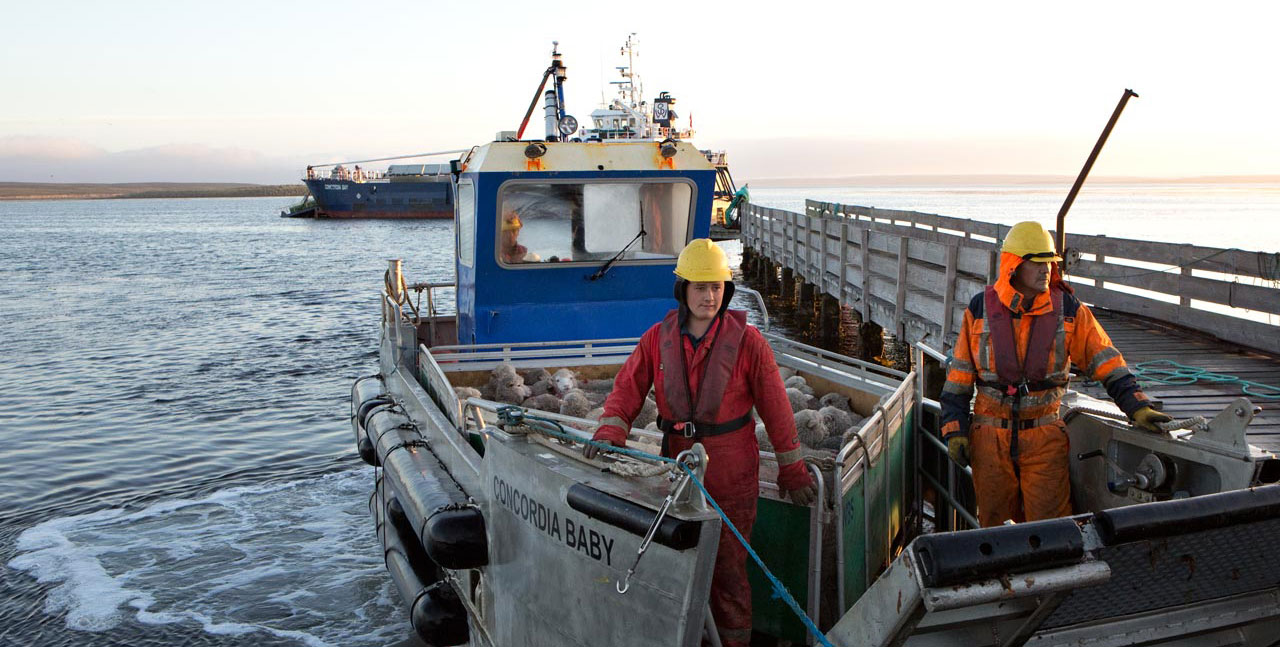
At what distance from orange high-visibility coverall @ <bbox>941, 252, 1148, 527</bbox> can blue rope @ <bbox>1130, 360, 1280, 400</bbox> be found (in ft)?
11.7

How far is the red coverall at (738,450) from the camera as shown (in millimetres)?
3648

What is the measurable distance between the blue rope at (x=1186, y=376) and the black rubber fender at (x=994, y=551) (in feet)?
17.3

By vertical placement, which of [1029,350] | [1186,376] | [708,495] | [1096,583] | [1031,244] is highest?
[1031,244]

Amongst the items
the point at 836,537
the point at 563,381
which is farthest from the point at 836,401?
the point at 836,537

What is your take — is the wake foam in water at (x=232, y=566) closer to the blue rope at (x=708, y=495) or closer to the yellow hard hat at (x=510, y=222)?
the yellow hard hat at (x=510, y=222)

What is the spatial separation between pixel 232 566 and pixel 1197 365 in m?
8.39

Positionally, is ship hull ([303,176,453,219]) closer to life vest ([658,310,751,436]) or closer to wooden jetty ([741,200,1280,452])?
wooden jetty ([741,200,1280,452])

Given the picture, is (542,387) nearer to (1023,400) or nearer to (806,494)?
(806,494)

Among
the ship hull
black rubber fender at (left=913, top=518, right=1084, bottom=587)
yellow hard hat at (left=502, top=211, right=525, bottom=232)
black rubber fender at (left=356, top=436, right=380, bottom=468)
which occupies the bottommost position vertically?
black rubber fender at (left=356, top=436, right=380, bottom=468)

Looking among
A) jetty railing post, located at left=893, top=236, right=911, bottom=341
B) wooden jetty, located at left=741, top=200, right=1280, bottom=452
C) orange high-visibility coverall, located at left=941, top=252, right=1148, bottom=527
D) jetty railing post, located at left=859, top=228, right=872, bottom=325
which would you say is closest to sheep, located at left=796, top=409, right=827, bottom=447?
orange high-visibility coverall, located at left=941, top=252, right=1148, bottom=527

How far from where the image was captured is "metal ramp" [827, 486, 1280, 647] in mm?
2566

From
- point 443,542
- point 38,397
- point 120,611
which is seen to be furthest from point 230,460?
point 443,542

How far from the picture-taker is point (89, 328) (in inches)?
821

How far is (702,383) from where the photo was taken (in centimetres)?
365
